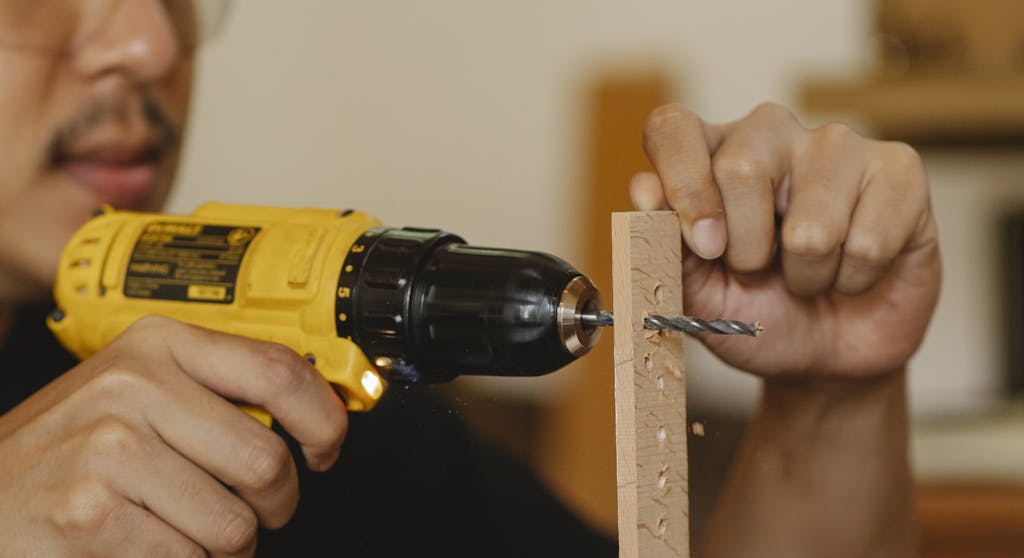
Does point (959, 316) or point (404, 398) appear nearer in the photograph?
point (404, 398)

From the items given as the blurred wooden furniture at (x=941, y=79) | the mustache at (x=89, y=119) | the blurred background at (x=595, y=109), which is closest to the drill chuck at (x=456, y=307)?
the mustache at (x=89, y=119)

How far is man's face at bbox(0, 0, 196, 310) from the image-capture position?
2.35 feet

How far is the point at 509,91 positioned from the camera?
6.77ft

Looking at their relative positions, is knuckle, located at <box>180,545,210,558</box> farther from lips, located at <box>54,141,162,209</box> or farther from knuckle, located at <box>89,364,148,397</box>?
lips, located at <box>54,141,162,209</box>

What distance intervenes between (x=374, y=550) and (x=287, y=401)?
102mm

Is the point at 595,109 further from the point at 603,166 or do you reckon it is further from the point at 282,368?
the point at 282,368

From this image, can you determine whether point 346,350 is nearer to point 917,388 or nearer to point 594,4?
point 594,4

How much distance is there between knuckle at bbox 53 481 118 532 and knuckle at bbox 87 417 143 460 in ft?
0.05

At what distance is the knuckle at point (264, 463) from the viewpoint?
518 mm

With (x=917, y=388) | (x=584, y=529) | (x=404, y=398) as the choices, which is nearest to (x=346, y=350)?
(x=404, y=398)

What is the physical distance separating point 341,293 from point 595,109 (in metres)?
1.43

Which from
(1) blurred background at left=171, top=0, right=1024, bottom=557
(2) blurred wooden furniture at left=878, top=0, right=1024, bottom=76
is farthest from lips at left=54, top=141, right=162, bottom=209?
(2) blurred wooden furniture at left=878, top=0, right=1024, bottom=76

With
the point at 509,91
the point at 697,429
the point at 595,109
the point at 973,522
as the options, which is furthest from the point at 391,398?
the point at 509,91

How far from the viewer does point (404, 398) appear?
56 centimetres
